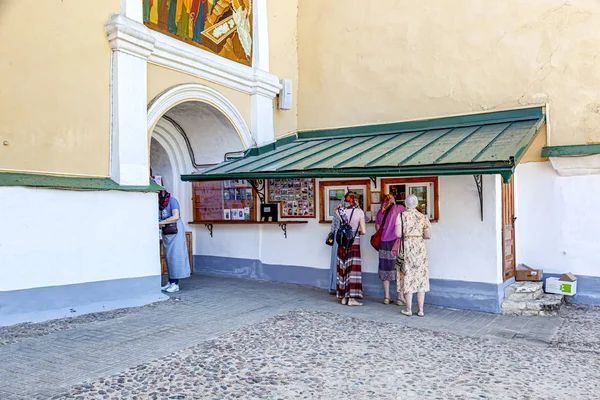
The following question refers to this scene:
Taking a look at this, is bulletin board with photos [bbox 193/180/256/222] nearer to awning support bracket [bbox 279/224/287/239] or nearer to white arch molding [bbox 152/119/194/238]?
white arch molding [bbox 152/119/194/238]

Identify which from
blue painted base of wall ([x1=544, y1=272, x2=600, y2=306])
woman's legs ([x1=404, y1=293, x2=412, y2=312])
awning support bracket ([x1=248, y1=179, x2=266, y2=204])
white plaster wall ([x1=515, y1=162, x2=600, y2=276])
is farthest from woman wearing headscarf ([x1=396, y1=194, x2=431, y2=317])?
awning support bracket ([x1=248, y1=179, x2=266, y2=204])

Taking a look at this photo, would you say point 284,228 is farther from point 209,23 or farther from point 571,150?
point 571,150

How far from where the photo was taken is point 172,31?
789 cm

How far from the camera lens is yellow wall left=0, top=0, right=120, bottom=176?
5.76 meters

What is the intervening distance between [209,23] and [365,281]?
5.23 meters

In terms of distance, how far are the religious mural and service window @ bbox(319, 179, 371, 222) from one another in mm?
2970

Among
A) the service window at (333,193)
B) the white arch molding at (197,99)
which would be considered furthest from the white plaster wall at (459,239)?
the white arch molding at (197,99)

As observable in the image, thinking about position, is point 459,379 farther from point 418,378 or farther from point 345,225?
point 345,225

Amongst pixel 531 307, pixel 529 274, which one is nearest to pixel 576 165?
pixel 529 274

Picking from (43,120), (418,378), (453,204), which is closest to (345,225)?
(453,204)

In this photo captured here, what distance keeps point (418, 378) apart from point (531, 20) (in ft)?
20.6

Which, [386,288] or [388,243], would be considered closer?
[388,243]

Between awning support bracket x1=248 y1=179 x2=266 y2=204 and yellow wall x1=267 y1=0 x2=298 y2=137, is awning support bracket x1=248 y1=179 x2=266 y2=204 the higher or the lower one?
the lower one

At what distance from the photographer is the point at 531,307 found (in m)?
7.04
